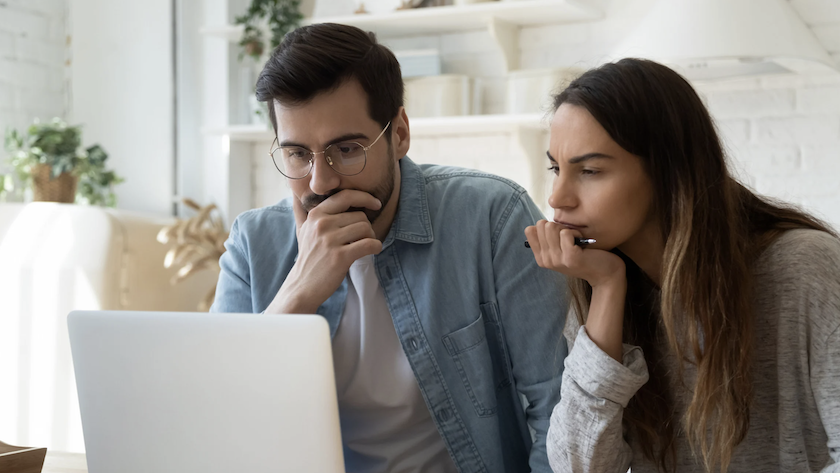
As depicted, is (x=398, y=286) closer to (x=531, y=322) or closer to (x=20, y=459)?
(x=531, y=322)

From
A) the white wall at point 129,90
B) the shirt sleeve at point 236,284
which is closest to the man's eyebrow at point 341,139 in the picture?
the shirt sleeve at point 236,284

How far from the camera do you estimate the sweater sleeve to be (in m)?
0.97

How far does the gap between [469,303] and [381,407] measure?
211 millimetres

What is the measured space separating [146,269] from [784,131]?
1873 millimetres

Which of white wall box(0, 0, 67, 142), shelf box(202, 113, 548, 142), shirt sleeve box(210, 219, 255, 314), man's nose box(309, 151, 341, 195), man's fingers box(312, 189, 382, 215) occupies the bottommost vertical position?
shirt sleeve box(210, 219, 255, 314)

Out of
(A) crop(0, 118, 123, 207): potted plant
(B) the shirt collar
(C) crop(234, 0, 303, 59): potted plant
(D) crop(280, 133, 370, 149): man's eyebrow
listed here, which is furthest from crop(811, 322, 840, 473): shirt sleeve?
(A) crop(0, 118, 123, 207): potted plant

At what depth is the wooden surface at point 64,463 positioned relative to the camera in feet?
3.59

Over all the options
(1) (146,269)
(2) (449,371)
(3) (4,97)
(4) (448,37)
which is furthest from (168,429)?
(3) (4,97)

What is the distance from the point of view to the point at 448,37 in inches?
99.2

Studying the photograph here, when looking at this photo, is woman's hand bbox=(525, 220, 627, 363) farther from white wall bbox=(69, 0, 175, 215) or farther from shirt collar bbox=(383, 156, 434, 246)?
white wall bbox=(69, 0, 175, 215)

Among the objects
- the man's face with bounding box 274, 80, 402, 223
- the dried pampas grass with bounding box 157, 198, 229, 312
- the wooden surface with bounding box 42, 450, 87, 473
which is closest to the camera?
the wooden surface with bounding box 42, 450, 87, 473

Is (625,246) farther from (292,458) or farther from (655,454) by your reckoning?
(292,458)

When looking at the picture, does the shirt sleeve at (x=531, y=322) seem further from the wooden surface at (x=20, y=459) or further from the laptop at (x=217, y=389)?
the wooden surface at (x=20, y=459)

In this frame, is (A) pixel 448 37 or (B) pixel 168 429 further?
(A) pixel 448 37
